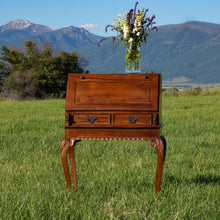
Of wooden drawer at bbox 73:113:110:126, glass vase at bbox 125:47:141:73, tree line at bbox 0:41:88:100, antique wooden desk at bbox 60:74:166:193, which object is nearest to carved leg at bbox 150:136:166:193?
antique wooden desk at bbox 60:74:166:193

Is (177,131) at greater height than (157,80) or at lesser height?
lesser

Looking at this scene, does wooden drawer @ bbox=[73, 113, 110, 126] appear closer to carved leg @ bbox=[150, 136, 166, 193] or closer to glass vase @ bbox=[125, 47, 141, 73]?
carved leg @ bbox=[150, 136, 166, 193]

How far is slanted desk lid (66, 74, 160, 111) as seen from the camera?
147 inches

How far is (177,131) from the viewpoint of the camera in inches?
351

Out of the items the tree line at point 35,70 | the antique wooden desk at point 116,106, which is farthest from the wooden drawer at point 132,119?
the tree line at point 35,70

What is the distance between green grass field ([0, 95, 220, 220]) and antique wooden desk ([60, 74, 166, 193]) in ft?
1.96

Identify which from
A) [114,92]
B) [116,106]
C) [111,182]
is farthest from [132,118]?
[111,182]

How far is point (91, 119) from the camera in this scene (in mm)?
3850

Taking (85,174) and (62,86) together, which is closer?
(85,174)

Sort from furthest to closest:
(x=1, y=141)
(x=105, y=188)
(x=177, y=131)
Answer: (x=177, y=131) < (x=1, y=141) < (x=105, y=188)

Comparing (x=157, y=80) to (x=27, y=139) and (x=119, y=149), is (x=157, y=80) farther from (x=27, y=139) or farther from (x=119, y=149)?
(x=27, y=139)

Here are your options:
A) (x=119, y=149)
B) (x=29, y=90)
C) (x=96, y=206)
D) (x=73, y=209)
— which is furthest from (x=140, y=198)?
(x=29, y=90)

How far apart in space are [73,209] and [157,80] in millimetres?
1604

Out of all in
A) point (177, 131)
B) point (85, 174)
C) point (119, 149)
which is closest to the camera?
point (85, 174)
